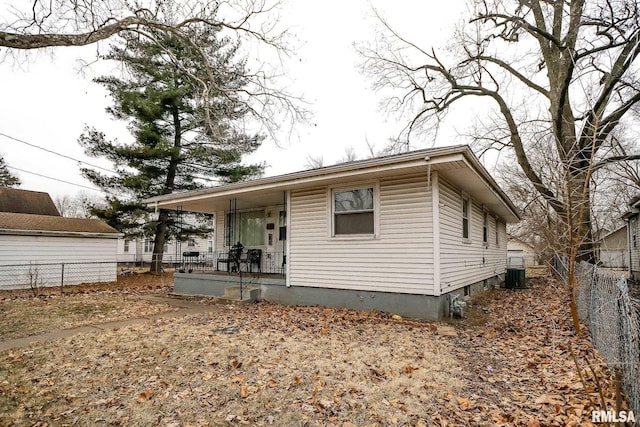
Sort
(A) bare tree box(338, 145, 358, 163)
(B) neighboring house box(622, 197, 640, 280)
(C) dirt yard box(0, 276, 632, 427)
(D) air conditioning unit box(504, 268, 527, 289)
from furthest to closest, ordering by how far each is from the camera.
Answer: (A) bare tree box(338, 145, 358, 163) → (B) neighboring house box(622, 197, 640, 280) → (D) air conditioning unit box(504, 268, 527, 289) → (C) dirt yard box(0, 276, 632, 427)

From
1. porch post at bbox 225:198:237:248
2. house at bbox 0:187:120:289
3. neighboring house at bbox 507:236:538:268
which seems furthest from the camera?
neighboring house at bbox 507:236:538:268

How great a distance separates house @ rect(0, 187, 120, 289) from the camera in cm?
1295

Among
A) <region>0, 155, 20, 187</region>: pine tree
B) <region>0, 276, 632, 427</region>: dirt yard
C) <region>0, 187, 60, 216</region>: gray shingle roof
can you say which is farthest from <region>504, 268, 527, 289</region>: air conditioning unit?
<region>0, 155, 20, 187</region>: pine tree

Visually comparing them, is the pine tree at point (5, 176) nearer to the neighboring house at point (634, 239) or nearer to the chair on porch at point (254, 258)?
the chair on porch at point (254, 258)

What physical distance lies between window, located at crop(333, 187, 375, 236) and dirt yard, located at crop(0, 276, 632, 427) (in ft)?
7.09

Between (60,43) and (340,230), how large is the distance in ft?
21.5

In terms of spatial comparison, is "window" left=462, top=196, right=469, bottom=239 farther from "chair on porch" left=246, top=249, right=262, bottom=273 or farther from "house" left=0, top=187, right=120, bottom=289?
"house" left=0, top=187, right=120, bottom=289

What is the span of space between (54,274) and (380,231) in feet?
46.7

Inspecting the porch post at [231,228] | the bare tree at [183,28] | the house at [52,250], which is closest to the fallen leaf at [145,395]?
the bare tree at [183,28]

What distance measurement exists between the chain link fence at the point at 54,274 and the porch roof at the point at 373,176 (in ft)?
20.9

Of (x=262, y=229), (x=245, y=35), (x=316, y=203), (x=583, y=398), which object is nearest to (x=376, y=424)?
(x=583, y=398)

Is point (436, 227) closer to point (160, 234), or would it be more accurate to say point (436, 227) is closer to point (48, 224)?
point (160, 234)

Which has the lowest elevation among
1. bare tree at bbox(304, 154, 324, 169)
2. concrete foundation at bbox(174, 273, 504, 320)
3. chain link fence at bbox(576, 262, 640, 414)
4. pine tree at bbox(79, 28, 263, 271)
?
concrete foundation at bbox(174, 273, 504, 320)

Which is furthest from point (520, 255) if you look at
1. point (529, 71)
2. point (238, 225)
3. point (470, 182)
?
point (238, 225)
